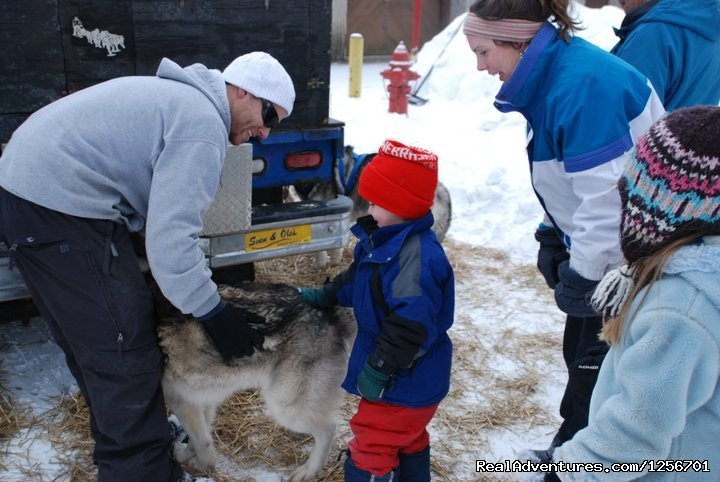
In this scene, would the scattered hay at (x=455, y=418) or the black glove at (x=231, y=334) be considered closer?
the black glove at (x=231, y=334)

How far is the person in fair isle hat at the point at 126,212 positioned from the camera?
2.24 meters

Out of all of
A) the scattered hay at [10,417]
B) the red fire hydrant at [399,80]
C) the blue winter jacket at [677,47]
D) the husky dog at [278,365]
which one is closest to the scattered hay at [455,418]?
the scattered hay at [10,417]

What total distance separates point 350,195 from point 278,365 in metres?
2.50

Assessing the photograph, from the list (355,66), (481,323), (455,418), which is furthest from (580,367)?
(355,66)

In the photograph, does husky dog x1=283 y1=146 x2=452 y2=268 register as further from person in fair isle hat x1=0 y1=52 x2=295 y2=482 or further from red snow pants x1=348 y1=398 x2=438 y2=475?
red snow pants x1=348 y1=398 x2=438 y2=475

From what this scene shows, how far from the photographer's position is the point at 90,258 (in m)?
2.33

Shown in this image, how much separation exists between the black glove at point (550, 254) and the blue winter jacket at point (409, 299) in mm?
568

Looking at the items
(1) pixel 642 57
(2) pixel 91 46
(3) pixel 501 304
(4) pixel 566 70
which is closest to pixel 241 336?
(4) pixel 566 70

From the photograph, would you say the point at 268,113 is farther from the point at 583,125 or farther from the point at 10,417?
the point at 10,417

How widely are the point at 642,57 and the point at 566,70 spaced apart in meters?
1.01

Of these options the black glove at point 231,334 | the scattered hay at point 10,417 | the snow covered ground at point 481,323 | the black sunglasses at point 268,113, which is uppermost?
the black sunglasses at point 268,113

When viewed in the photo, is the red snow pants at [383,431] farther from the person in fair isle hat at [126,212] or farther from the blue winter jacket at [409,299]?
the person in fair isle hat at [126,212]

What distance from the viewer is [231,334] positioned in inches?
99.0

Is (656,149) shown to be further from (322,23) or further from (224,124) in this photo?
(322,23)
